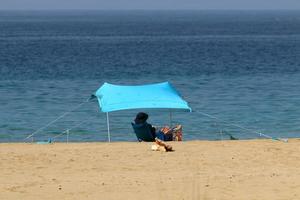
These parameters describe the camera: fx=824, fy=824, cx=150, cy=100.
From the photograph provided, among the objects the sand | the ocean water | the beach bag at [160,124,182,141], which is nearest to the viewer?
the sand

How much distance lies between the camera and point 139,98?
2547cm

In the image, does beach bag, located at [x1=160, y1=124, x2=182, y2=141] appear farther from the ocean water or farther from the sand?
the ocean water

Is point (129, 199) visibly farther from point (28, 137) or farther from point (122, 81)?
point (122, 81)

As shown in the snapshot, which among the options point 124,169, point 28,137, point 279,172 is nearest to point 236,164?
point 279,172

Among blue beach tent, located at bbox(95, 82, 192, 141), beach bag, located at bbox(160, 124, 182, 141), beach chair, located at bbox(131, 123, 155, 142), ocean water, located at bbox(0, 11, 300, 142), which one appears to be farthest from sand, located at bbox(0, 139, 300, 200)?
ocean water, located at bbox(0, 11, 300, 142)

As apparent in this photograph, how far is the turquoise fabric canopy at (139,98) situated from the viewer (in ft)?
81.6

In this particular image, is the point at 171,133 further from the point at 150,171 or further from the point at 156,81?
the point at 156,81

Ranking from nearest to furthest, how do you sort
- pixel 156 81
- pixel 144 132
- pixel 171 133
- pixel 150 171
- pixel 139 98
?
pixel 150 171, pixel 144 132, pixel 171 133, pixel 139 98, pixel 156 81

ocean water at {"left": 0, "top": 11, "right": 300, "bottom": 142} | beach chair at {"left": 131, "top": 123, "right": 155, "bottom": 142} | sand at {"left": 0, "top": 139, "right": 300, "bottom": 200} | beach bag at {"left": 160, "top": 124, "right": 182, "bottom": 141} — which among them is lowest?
ocean water at {"left": 0, "top": 11, "right": 300, "bottom": 142}

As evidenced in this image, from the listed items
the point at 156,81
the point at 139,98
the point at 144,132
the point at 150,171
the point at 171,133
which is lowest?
the point at 156,81

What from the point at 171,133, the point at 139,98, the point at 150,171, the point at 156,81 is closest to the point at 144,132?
the point at 171,133

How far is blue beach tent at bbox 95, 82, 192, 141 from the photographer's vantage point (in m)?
24.9

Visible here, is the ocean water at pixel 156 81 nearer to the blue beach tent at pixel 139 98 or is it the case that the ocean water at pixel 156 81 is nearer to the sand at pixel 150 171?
the blue beach tent at pixel 139 98

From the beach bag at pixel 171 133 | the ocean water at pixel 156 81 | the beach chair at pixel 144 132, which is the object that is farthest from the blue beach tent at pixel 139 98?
the ocean water at pixel 156 81
